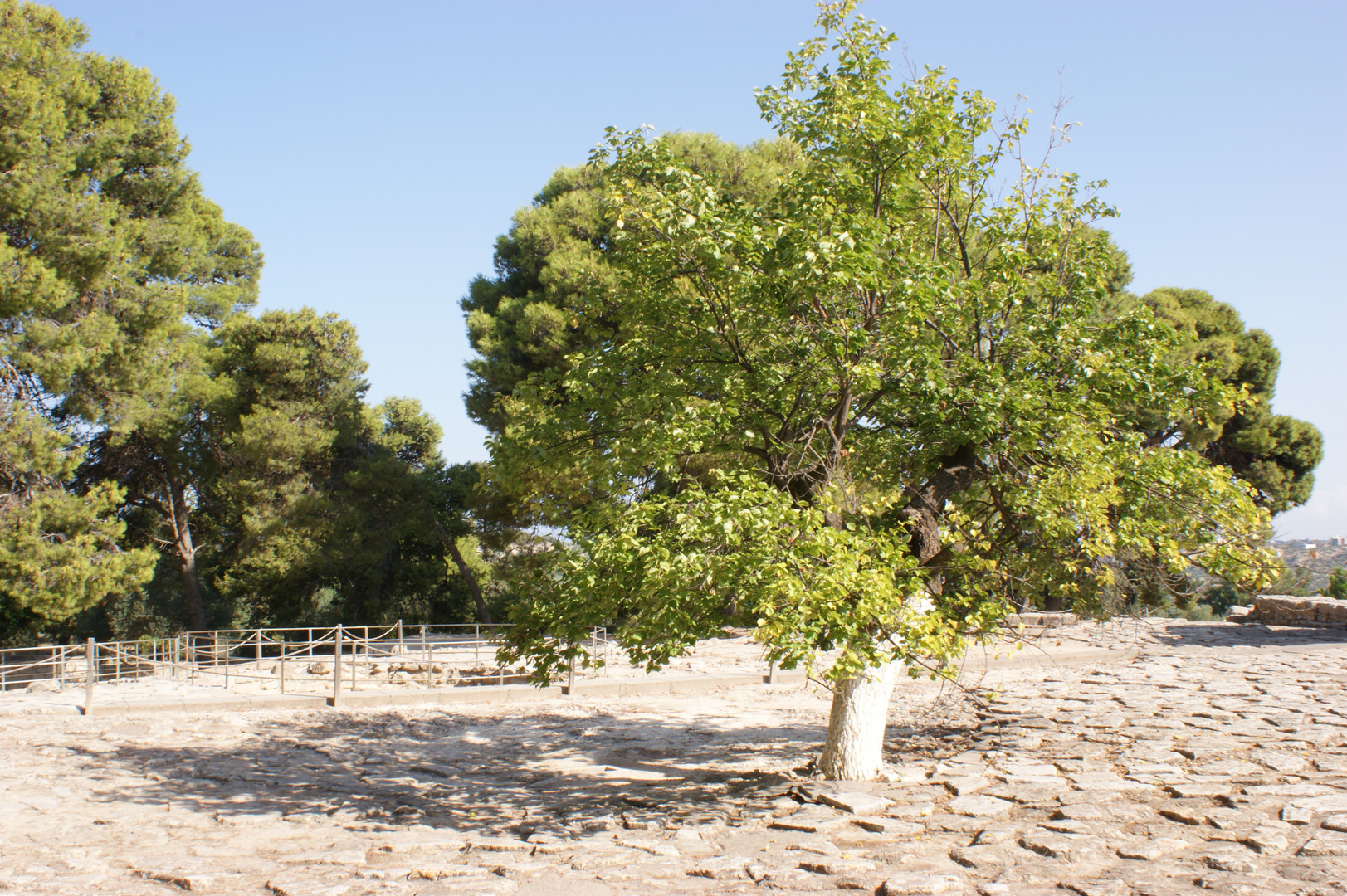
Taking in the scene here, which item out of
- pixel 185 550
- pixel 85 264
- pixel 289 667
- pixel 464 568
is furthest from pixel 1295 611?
pixel 85 264

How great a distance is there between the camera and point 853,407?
8742mm

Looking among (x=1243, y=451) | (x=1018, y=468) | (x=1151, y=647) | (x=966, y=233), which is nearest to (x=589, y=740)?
(x=1018, y=468)

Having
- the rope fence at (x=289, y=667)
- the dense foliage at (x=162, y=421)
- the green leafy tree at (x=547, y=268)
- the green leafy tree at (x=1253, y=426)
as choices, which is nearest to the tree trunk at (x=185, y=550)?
the dense foliage at (x=162, y=421)

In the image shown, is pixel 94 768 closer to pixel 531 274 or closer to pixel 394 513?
pixel 394 513

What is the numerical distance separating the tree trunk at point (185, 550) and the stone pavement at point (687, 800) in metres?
9.50

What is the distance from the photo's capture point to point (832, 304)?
26.1 feet

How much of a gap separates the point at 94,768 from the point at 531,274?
17.4m

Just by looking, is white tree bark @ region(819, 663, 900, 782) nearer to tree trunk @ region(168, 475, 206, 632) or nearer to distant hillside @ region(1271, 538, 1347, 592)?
distant hillside @ region(1271, 538, 1347, 592)

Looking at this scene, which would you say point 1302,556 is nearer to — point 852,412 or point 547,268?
point 852,412

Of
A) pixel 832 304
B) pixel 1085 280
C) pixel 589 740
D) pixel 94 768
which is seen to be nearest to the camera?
pixel 832 304

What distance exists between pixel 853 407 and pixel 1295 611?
2252cm

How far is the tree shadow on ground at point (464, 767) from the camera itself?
845 centimetres

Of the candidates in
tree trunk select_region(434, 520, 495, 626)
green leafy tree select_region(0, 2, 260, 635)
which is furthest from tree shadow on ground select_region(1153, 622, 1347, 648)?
green leafy tree select_region(0, 2, 260, 635)

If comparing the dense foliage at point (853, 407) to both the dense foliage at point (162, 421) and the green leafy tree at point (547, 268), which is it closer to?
the dense foliage at point (162, 421)
